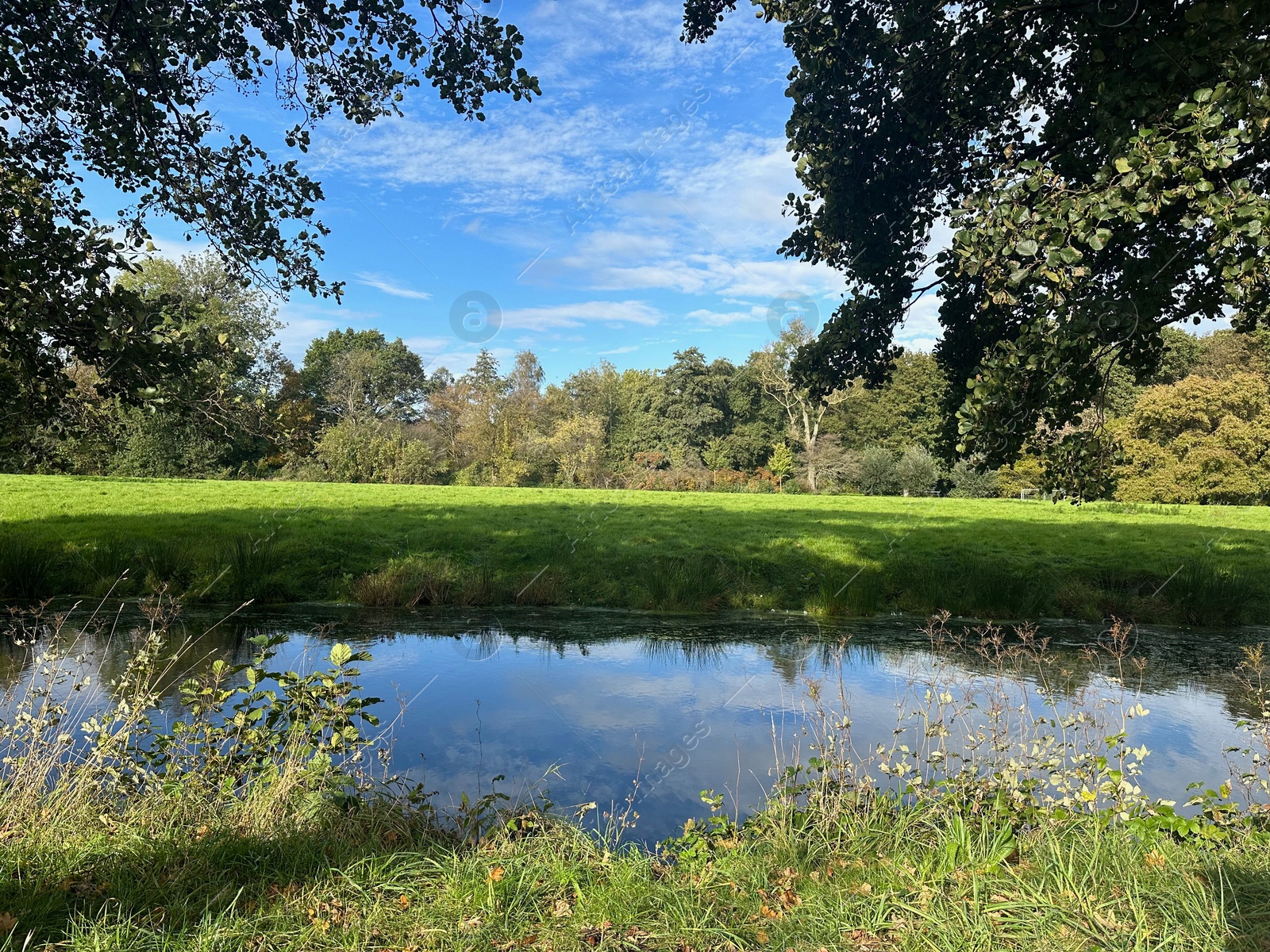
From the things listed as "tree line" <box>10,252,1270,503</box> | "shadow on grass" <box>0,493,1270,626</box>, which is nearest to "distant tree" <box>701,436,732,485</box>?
"tree line" <box>10,252,1270,503</box>

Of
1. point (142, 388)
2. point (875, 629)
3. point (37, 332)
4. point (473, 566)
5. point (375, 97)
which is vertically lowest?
point (875, 629)

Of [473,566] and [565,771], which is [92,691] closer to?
[565,771]

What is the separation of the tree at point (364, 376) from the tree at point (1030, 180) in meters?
49.5

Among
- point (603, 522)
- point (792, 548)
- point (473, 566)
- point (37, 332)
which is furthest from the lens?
point (603, 522)

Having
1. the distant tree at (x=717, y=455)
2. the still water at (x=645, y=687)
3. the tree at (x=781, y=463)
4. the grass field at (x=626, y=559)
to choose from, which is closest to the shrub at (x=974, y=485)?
the tree at (x=781, y=463)

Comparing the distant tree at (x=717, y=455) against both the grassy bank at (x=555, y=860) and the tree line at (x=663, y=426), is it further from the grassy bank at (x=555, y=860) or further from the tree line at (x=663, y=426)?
the grassy bank at (x=555, y=860)

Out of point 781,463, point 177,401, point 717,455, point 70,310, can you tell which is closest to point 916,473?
point 781,463

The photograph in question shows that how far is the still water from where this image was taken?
20.5ft

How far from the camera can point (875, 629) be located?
11.9 metres

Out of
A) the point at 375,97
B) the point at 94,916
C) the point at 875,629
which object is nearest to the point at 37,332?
the point at 375,97

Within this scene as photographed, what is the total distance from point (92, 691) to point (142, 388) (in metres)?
3.07

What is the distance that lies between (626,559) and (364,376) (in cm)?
5063

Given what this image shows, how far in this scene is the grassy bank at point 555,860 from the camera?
358 cm

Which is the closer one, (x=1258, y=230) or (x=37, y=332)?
(x=1258, y=230)
